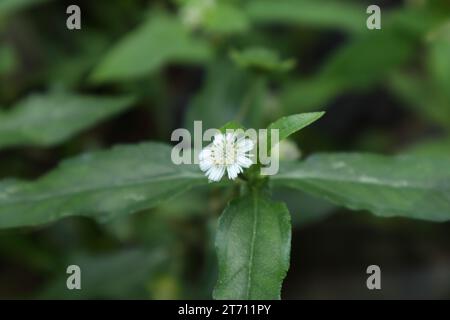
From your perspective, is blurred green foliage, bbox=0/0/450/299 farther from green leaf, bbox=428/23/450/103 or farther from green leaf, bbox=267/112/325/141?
green leaf, bbox=267/112/325/141

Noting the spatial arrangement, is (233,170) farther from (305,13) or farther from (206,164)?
(305,13)

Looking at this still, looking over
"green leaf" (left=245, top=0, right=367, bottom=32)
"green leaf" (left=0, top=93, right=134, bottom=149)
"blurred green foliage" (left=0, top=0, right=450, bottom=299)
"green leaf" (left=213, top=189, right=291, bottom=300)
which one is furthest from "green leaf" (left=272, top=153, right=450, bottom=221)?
"green leaf" (left=245, top=0, right=367, bottom=32)

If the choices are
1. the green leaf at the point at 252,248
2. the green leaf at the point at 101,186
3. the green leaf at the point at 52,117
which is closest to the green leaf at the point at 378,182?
the green leaf at the point at 252,248

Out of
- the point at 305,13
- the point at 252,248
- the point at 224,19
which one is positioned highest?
the point at 305,13

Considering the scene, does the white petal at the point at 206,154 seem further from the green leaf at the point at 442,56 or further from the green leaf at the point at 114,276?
the green leaf at the point at 442,56

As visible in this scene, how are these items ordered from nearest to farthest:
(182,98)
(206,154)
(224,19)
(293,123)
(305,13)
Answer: (293,123) < (206,154) < (224,19) < (305,13) < (182,98)

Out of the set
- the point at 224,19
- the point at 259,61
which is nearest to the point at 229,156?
the point at 259,61
